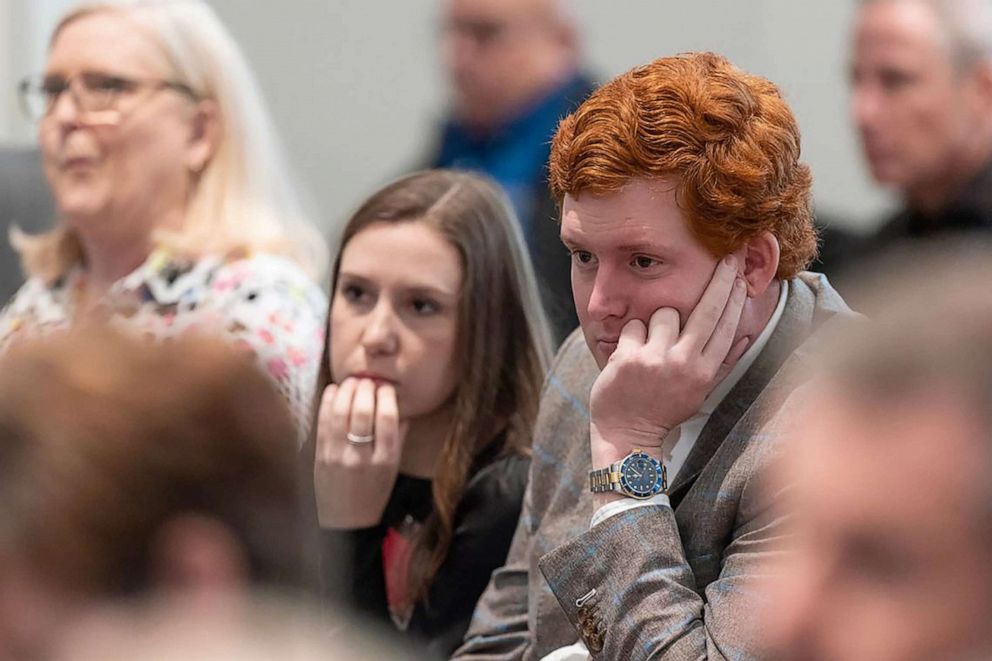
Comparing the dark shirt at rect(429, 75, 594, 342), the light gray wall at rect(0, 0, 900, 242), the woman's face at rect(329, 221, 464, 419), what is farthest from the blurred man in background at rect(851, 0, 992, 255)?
the light gray wall at rect(0, 0, 900, 242)

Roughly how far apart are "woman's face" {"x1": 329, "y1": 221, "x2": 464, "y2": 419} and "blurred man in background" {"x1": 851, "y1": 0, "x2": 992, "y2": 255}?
1.05m

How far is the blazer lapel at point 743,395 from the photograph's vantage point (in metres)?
1.98

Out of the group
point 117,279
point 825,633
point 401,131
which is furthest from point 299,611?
point 401,131

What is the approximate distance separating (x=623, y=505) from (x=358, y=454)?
0.71 meters

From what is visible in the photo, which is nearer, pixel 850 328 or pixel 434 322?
pixel 850 328

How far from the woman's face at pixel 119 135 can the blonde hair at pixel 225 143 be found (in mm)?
37

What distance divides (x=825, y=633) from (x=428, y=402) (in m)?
1.58

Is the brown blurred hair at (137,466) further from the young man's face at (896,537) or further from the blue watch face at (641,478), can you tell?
the blue watch face at (641,478)

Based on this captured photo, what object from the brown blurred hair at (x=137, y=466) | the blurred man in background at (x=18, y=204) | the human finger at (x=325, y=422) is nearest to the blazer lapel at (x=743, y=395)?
the human finger at (x=325, y=422)

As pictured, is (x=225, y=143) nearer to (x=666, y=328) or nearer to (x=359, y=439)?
(x=359, y=439)

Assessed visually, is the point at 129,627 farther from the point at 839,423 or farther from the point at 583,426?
the point at 583,426

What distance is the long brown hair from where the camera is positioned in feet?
8.23

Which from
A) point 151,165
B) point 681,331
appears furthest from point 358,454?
point 151,165

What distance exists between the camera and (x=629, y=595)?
187 centimetres
